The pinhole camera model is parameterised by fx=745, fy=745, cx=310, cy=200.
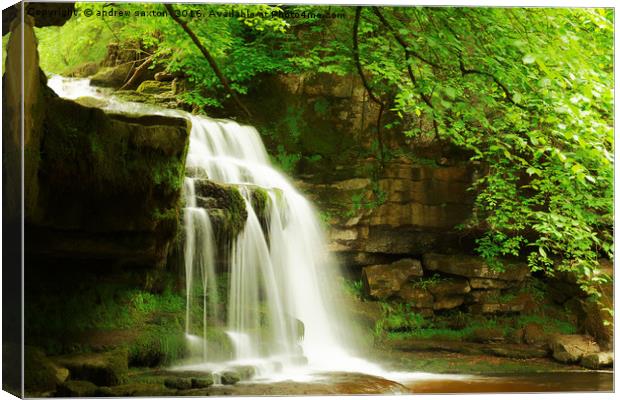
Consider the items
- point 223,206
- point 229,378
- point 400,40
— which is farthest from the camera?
point 223,206

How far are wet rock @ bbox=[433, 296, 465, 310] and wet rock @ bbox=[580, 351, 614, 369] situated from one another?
59.5 inches

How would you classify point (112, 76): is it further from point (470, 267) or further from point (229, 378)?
point (470, 267)

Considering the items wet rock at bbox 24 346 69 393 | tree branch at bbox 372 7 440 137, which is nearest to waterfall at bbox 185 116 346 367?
wet rock at bbox 24 346 69 393

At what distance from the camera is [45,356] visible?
6.11 metres

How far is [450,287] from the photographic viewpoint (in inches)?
340

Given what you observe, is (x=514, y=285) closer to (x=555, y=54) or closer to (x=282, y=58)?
(x=555, y=54)

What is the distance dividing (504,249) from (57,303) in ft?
14.7

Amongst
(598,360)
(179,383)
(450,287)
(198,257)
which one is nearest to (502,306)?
(450,287)

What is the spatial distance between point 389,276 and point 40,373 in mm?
4388

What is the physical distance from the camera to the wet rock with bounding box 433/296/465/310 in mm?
8359

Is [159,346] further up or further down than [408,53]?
further down

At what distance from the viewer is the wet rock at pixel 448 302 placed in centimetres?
836

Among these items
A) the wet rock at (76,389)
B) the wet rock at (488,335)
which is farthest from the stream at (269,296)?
the wet rock at (76,389)

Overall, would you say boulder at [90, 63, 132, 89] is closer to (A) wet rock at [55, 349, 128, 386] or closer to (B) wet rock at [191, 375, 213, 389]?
(A) wet rock at [55, 349, 128, 386]
